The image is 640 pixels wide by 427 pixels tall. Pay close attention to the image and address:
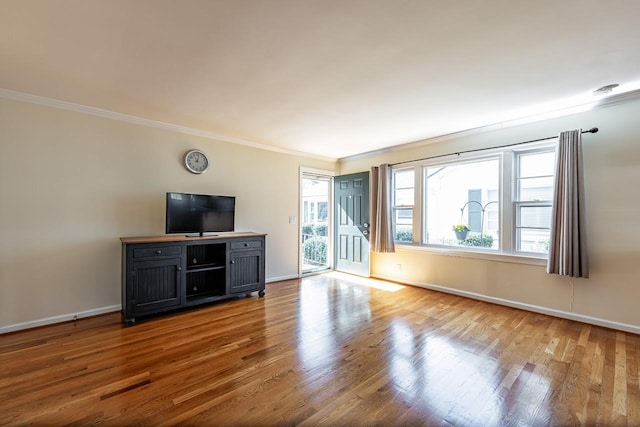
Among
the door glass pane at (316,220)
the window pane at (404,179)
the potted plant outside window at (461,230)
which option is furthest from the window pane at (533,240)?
the door glass pane at (316,220)

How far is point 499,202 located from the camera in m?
3.65

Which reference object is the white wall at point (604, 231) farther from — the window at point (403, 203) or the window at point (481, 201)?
the window at point (403, 203)

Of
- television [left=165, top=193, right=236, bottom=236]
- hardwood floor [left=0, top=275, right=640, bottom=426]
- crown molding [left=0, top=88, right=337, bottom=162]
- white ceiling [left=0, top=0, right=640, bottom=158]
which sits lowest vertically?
hardwood floor [left=0, top=275, right=640, bottom=426]

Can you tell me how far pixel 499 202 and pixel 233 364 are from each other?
3.70 meters

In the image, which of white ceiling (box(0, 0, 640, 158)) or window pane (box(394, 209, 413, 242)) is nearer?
white ceiling (box(0, 0, 640, 158))

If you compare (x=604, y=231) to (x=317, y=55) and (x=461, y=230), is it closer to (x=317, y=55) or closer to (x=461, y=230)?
(x=461, y=230)

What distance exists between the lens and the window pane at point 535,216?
3316 mm

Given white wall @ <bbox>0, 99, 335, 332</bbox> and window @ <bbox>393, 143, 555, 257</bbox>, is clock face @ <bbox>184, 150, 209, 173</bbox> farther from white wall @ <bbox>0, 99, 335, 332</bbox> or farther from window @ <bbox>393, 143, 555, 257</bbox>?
window @ <bbox>393, 143, 555, 257</bbox>

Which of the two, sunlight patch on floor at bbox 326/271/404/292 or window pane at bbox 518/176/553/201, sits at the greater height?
window pane at bbox 518/176/553/201

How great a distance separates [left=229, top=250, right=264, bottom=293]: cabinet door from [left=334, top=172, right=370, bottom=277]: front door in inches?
78.4

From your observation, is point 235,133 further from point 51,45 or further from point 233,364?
point 233,364

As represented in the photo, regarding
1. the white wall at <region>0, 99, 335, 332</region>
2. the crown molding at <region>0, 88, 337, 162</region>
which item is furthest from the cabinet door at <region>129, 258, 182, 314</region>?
the crown molding at <region>0, 88, 337, 162</region>

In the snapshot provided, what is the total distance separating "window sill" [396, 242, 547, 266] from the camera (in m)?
3.38

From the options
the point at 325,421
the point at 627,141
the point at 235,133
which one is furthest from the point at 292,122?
the point at 627,141
